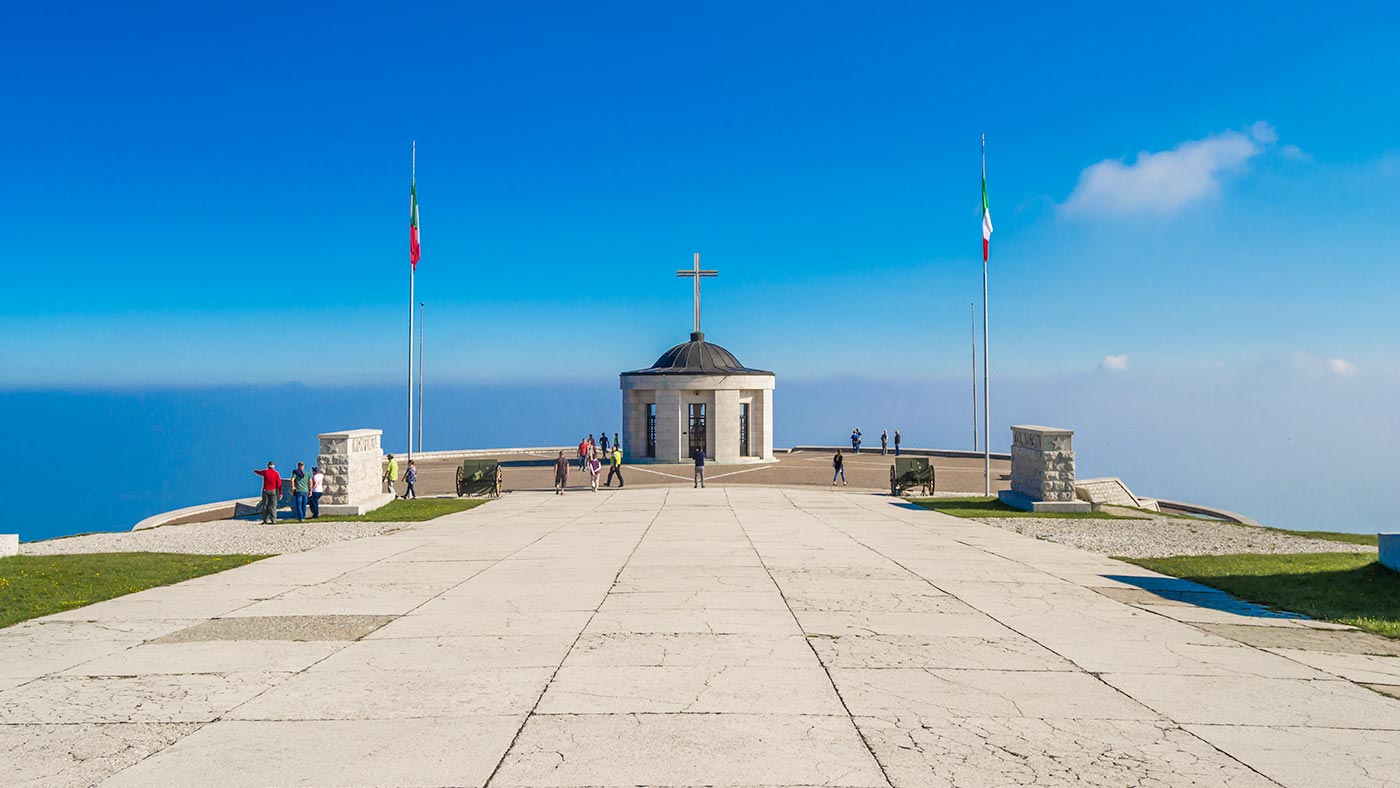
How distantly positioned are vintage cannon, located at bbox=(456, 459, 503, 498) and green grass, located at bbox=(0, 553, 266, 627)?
1168 cm

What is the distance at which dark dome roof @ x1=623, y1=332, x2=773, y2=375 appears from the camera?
3890 centimetres

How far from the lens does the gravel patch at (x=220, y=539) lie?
50.8 feet

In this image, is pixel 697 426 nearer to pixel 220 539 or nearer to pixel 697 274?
pixel 697 274

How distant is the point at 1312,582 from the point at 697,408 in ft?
97.9

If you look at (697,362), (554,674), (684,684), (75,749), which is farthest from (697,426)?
(75,749)

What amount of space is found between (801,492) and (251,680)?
21.3 meters

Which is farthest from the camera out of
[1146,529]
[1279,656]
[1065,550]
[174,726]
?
[1146,529]

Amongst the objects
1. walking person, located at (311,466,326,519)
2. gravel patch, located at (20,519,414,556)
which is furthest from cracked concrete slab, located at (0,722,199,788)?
walking person, located at (311,466,326,519)

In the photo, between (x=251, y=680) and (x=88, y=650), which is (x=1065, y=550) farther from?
(x=88, y=650)

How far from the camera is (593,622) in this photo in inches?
336

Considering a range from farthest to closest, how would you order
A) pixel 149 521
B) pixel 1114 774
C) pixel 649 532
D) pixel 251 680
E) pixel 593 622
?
pixel 149 521 → pixel 649 532 → pixel 593 622 → pixel 251 680 → pixel 1114 774

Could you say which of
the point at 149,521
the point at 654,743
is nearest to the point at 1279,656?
the point at 654,743

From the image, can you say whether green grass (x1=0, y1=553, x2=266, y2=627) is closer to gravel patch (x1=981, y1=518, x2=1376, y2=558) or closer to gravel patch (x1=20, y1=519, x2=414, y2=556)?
gravel patch (x1=20, y1=519, x2=414, y2=556)

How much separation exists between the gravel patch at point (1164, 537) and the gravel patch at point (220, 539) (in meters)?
13.6
